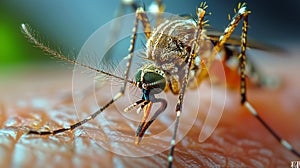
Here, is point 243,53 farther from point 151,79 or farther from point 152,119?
point 152,119

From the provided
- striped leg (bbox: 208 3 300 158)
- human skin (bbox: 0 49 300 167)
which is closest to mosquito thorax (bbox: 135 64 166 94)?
human skin (bbox: 0 49 300 167)

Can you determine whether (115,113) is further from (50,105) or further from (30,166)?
(30,166)

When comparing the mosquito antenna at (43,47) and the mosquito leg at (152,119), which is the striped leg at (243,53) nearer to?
the mosquito leg at (152,119)

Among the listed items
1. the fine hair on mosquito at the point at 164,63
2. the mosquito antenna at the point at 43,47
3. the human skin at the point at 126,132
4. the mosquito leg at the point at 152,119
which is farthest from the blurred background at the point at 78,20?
the mosquito leg at the point at 152,119

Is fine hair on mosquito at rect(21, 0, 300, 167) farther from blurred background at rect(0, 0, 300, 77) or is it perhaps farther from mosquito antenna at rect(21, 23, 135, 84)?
blurred background at rect(0, 0, 300, 77)

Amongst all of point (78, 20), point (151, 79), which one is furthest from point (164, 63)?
point (78, 20)

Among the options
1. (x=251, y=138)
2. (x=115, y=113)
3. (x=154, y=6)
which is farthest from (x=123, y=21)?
(x=251, y=138)

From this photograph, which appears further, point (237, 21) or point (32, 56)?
point (32, 56)
